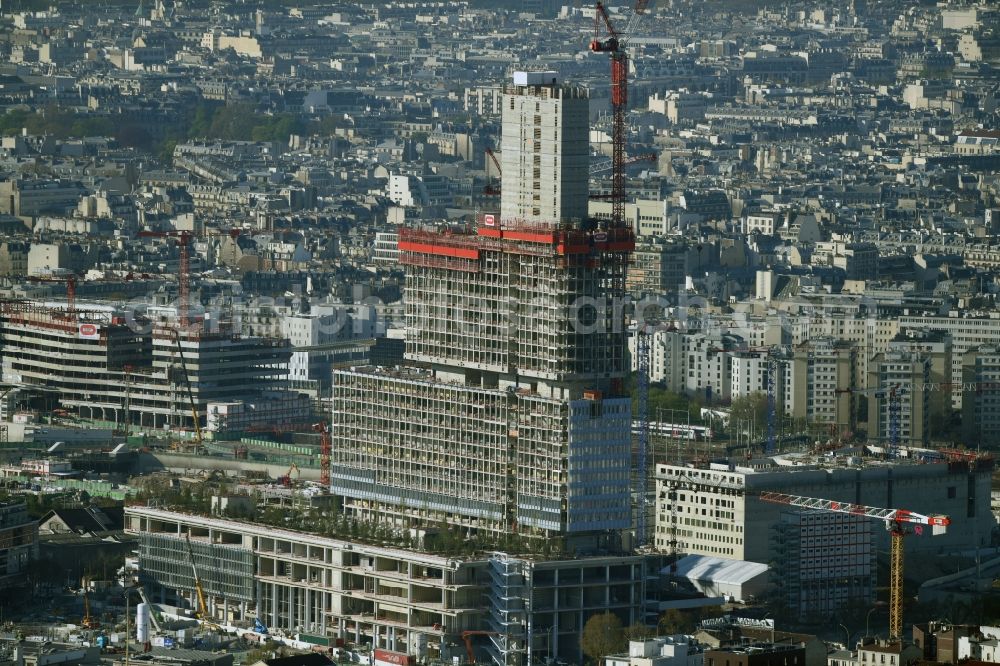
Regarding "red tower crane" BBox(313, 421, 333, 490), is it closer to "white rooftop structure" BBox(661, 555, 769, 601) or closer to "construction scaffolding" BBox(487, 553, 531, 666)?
"white rooftop structure" BBox(661, 555, 769, 601)

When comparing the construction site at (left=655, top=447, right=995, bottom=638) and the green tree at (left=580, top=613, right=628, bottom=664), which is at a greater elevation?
the construction site at (left=655, top=447, right=995, bottom=638)

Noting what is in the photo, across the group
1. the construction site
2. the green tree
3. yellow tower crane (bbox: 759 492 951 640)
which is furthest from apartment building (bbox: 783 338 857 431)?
the green tree

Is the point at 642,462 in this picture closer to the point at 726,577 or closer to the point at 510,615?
the point at 726,577

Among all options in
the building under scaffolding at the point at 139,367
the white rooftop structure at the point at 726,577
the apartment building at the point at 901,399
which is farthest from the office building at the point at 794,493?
the building under scaffolding at the point at 139,367

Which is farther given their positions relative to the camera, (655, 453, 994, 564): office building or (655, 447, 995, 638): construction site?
(655, 453, 994, 564): office building

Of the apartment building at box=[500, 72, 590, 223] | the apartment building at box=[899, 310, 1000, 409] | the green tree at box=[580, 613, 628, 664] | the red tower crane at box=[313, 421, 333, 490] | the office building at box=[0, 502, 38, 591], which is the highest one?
the apartment building at box=[500, 72, 590, 223]

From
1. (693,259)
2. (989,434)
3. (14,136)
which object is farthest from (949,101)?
(989,434)
